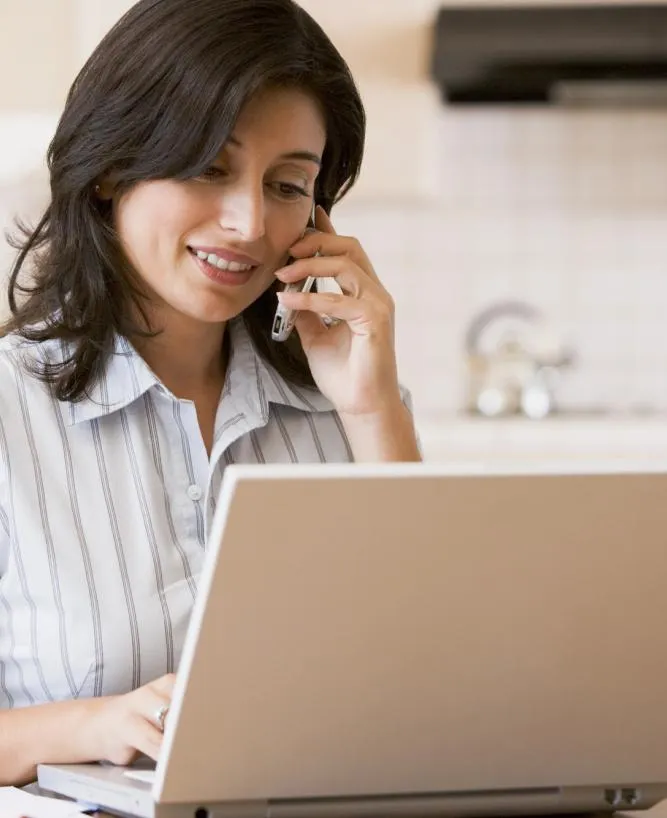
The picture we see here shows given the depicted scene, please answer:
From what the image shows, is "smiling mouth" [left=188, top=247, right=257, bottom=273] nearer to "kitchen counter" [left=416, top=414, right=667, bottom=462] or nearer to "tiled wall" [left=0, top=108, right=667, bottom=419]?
"kitchen counter" [left=416, top=414, right=667, bottom=462]

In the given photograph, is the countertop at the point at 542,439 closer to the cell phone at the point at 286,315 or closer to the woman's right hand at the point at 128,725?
the cell phone at the point at 286,315

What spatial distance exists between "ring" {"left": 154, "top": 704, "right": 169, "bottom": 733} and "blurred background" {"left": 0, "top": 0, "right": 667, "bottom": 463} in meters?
2.44

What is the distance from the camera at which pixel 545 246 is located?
3918 mm

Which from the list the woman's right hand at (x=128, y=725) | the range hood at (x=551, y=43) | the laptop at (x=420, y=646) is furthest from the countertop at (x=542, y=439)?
the laptop at (x=420, y=646)

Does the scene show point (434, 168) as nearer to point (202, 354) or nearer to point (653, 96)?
point (653, 96)

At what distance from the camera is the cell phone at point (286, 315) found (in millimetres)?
1447

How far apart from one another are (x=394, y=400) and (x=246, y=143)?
1.07ft

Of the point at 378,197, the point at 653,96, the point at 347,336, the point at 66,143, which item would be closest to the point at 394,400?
the point at 347,336

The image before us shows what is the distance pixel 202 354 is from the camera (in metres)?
1.47

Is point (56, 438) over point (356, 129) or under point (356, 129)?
under

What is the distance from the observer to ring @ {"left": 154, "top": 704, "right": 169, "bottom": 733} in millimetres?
975

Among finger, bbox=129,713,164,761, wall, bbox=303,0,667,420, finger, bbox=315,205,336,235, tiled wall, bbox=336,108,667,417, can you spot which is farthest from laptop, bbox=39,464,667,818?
tiled wall, bbox=336,108,667,417

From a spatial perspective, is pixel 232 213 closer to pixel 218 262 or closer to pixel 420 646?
pixel 218 262

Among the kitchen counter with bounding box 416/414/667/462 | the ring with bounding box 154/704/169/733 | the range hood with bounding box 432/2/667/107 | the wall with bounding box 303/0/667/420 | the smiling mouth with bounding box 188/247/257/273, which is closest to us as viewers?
the ring with bounding box 154/704/169/733
